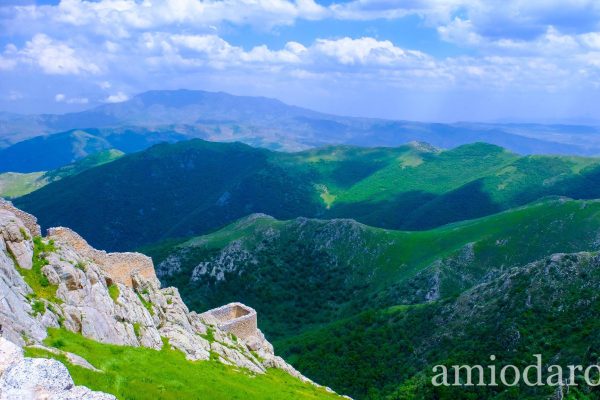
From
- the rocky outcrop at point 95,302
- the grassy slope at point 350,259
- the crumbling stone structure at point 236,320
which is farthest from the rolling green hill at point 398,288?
the rocky outcrop at point 95,302

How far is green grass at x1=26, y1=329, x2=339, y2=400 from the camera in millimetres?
19094

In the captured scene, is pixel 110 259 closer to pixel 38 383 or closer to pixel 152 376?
pixel 152 376

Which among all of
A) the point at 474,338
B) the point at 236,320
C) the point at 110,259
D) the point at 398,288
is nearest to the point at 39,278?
the point at 110,259

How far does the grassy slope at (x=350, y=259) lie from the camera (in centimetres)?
10494

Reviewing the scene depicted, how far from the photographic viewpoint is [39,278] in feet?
101

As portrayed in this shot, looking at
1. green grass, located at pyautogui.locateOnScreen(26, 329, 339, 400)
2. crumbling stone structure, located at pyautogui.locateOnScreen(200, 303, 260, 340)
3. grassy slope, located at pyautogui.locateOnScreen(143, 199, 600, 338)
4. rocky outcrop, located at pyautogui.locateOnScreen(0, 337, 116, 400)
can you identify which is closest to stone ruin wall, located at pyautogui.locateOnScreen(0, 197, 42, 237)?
green grass, located at pyautogui.locateOnScreen(26, 329, 339, 400)

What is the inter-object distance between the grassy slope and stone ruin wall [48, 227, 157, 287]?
62387mm

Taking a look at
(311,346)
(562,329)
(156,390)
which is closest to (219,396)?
(156,390)

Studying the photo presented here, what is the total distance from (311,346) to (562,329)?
124 ft

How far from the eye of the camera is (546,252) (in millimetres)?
104938

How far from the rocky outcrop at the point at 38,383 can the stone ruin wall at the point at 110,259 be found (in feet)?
84.3

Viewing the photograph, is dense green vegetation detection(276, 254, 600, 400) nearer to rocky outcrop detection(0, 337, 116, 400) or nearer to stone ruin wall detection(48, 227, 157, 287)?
stone ruin wall detection(48, 227, 157, 287)

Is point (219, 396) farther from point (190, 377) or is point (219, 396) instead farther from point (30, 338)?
point (30, 338)

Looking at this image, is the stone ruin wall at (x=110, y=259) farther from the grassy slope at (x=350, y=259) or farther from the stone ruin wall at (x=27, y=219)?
the grassy slope at (x=350, y=259)
